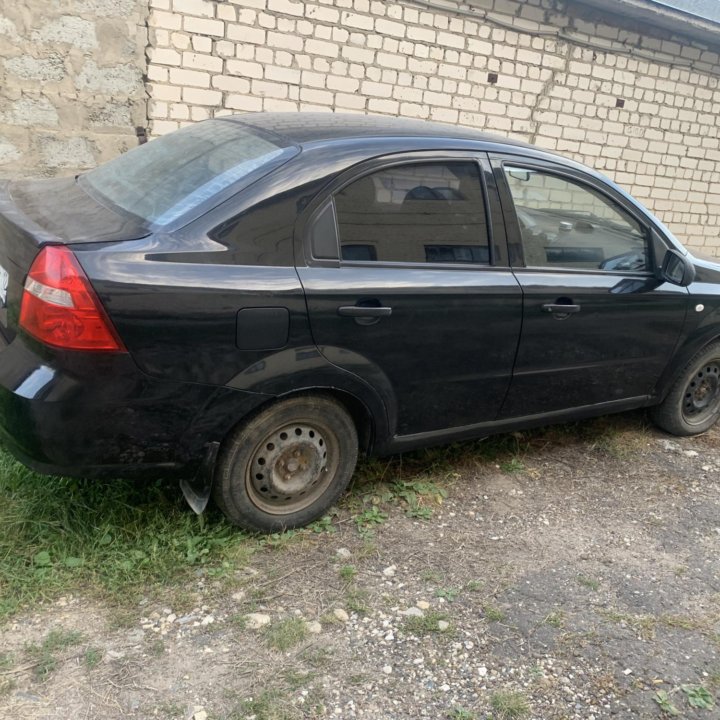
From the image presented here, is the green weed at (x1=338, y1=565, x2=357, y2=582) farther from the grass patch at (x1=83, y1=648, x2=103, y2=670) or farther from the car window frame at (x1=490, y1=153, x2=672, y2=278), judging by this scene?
the car window frame at (x1=490, y1=153, x2=672, y2=278)

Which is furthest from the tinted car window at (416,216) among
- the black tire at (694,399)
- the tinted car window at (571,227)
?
the black tire at (694,399)

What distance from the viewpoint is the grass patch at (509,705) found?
2.21 meters

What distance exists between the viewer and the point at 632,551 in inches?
126

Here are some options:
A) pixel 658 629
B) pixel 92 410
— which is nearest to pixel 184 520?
pixel 92 410

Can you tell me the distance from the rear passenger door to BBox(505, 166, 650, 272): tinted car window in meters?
0.21

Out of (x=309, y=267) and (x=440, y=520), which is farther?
(x=440, y=520)

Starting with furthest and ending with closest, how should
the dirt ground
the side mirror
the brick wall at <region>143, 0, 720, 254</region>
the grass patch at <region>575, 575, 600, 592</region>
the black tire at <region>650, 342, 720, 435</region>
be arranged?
the brick wall at <region>143, 0, 720, 254</region> < the black tire at <region>650, 342, 720, 435</region> < the side mirror < the grass patch at <region>575, 575, 600, 592</region> < the dirt ground

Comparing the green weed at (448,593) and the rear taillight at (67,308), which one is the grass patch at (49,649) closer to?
the rear taillight at (67,308)

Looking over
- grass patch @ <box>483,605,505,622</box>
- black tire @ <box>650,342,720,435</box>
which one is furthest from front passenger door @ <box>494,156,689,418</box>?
grass patch @ <box>483,605,505,622</box>

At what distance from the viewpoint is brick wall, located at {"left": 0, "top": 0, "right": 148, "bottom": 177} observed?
5332mm

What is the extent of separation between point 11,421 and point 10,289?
479 millimetres

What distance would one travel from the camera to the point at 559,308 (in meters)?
3.35

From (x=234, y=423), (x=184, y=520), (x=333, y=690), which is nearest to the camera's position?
(x=333, y=690)

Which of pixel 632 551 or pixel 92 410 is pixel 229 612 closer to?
pixel 92 410
